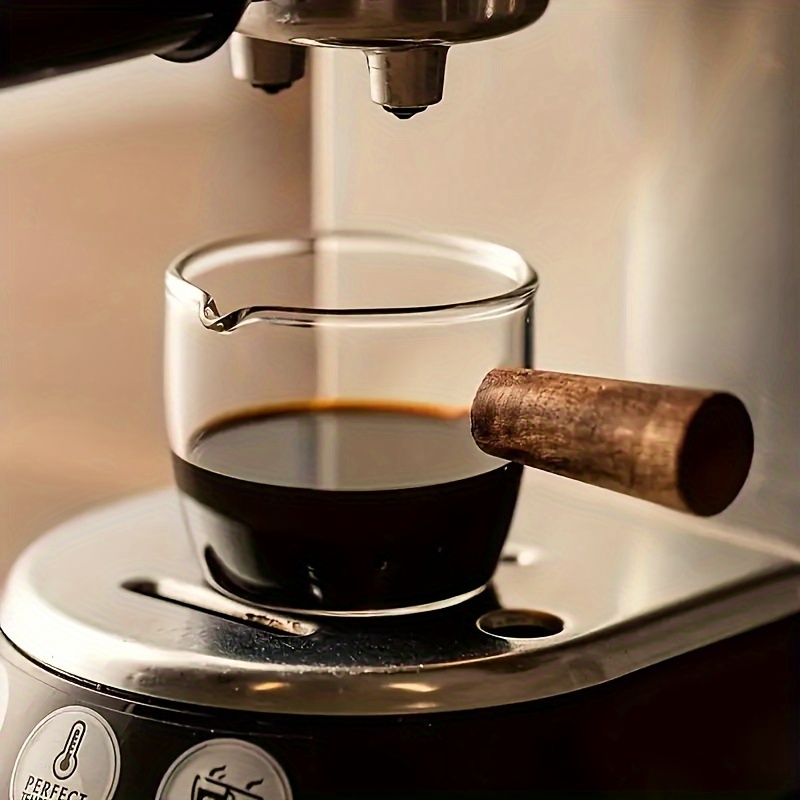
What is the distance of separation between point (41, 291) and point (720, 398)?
18.4 inches

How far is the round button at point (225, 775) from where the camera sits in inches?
13.1

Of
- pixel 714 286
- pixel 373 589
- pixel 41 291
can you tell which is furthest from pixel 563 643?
pixel 41 291

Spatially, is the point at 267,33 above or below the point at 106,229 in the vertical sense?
above

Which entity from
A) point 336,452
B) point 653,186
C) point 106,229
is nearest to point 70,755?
point 336,452

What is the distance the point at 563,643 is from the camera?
37 centimetres

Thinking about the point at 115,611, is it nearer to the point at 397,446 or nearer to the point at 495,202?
the point at 397,446

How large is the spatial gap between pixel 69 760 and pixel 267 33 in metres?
0.20

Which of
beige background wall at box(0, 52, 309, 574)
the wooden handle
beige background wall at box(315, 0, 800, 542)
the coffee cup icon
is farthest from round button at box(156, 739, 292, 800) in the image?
beige background wall at box(0, 52, 309, 574)

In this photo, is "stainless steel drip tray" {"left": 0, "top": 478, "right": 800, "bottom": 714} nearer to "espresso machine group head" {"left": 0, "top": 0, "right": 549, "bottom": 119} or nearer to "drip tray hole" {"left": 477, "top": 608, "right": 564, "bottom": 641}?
"drip tray hole" {"left": 477, "top": 608, "right": 564, "bottom": 641}

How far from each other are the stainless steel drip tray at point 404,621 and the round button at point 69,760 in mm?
13

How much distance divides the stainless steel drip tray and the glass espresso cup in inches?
0.5

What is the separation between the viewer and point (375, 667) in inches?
13.9

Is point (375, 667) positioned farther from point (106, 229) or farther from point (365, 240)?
point (106, 229)

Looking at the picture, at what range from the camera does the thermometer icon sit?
0.35m
